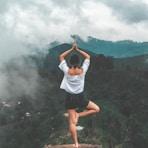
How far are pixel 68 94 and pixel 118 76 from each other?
6267 centimetres

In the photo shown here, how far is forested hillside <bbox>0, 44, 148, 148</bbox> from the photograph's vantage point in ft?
141

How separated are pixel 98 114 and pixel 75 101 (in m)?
40.5

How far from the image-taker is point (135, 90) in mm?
64688

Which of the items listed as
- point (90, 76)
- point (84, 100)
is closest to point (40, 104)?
point (90, 76)

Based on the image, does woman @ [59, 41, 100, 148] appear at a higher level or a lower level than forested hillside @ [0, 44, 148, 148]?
higher

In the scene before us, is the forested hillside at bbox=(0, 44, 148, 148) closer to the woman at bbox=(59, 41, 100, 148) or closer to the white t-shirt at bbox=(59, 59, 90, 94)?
the woman at bbox=(59, 41, 100, 148)

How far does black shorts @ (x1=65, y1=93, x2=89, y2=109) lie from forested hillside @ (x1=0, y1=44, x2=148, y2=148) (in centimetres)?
2711

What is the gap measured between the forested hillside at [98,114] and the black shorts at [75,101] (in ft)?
89.0

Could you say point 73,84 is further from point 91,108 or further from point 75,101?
point 91,108

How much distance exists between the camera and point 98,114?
161 feet

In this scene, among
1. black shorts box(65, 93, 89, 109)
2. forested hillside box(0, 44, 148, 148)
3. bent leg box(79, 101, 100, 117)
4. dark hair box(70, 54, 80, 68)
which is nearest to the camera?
dark hair box(70, 54, 80, 68)

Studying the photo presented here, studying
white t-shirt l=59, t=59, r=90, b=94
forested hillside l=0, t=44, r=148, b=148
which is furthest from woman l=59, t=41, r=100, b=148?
forested hillside l=0, t=44, r=148, b=148

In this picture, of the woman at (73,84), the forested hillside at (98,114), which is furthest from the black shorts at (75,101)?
the forested hillside at (98,114)

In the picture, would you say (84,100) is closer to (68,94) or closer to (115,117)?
(68,94)
